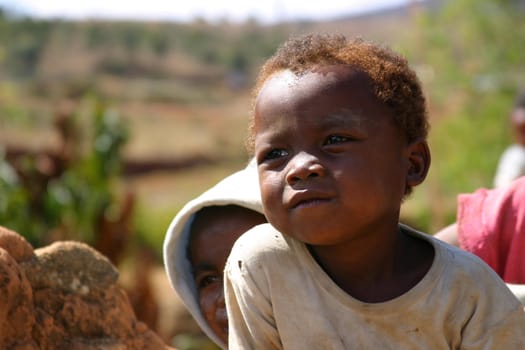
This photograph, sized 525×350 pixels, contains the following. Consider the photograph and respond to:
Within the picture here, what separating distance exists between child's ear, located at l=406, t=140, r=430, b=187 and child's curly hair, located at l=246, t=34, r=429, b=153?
23mm

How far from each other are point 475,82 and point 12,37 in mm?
30876

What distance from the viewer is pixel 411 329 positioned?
6.86 ft

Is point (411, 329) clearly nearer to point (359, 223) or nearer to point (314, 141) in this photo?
point (359, 223)

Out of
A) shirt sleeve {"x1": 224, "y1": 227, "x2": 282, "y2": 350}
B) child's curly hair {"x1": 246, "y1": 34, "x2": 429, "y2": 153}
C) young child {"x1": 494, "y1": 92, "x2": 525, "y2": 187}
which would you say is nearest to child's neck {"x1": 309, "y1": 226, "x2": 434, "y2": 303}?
shirt sleeve {"x1": 224, "y1": 227, "x2": 282, "y2": 350}

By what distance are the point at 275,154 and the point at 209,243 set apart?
0.88m

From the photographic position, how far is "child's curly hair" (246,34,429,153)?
216cm

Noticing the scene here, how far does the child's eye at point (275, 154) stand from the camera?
212cm

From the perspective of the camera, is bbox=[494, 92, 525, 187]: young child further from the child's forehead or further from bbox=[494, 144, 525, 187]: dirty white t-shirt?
the child's forehead

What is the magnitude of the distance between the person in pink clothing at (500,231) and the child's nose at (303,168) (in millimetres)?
985

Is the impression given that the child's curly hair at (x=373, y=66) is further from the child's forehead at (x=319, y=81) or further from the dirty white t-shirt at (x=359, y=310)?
the dirty white t-shirt at (x=359, y=310)

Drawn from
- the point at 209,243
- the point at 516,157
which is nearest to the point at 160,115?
the point at 516,157

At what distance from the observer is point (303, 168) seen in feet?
6.66

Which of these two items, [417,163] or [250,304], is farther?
[417,163]

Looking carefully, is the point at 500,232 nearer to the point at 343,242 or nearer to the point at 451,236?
the point at 451,236
